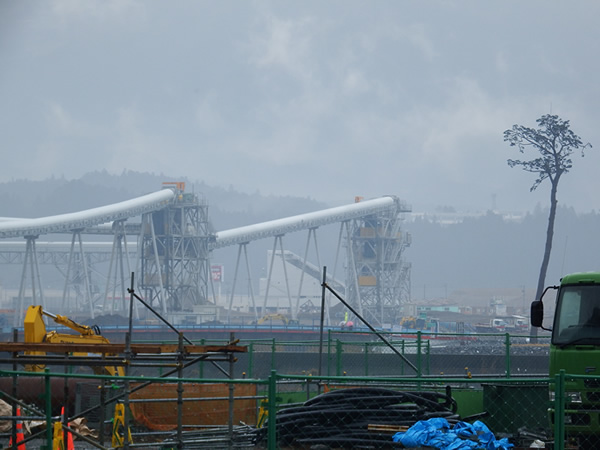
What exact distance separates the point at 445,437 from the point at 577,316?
91.2 inches

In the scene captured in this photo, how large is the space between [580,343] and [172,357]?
599 cm

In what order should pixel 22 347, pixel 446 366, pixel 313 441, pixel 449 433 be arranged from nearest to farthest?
1. pixel 449 433
2. pixel 313 441
3. pixel 22 347
4. pixel 446 366

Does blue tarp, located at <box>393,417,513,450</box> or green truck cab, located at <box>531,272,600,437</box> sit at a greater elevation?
green truck cab, located at <box>531,272,600,437</box>

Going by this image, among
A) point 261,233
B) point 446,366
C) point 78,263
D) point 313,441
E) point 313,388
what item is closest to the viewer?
point 313,441

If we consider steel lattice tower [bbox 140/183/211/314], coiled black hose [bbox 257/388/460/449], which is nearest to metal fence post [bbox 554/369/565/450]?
coiled black hose [bbox 257/388/460/449]

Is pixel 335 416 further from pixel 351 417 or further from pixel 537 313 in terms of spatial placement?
pixel 537 313

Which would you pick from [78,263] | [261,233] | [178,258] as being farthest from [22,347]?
[78,263]

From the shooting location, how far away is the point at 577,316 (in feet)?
36.7

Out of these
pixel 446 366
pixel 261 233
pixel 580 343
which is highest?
pixel 261 233

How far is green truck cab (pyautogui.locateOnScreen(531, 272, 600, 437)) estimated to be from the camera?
1058cm

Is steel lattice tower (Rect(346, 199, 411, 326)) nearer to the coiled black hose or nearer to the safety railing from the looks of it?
the safety railing

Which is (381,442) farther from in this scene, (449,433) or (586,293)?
(586,293)

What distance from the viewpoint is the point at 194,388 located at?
54.5 ft

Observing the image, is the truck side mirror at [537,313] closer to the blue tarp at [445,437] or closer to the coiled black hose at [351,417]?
the blue tarp at [445,437]
